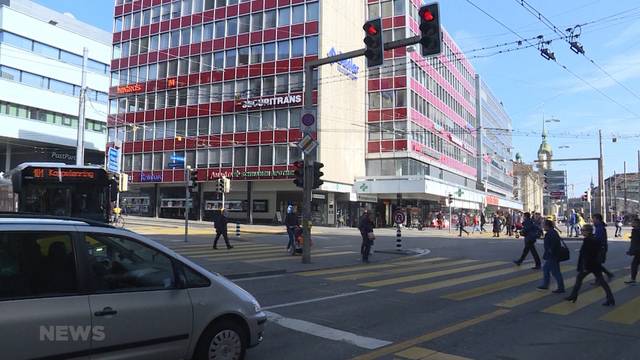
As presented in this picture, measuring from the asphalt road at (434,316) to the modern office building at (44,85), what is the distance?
5304cm

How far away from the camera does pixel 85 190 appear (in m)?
17.1

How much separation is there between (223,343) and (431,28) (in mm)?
10160

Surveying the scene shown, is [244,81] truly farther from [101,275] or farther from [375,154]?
[101,275]

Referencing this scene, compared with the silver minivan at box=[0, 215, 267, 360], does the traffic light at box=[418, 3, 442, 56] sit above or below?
above

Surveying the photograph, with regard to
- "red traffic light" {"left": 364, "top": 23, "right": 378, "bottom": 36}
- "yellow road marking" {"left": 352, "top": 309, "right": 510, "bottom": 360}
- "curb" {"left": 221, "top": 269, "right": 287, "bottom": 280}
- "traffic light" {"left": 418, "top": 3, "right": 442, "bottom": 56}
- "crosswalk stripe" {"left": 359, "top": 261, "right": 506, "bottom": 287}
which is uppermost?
"red traffic light" {"left": 364, "top": 23, "right": 378, "bottom": 36}

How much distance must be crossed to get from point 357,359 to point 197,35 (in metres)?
54.7

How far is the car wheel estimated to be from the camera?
5.12 m

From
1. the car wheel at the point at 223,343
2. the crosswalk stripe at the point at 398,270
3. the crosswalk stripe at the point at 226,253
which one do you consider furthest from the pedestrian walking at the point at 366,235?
the car wheel at the point at 223,343

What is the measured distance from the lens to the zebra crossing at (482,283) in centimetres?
972

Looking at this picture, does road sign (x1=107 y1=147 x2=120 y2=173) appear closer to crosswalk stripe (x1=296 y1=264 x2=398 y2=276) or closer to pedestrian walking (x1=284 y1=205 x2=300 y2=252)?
pedestrian walking (x1=284 y1=205 x2=300 y2=252)

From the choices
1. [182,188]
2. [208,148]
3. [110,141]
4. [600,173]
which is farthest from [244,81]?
[600,173]

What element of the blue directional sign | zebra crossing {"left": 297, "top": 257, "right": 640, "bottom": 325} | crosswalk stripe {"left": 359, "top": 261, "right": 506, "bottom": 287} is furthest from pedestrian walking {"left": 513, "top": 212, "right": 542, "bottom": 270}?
the blue directional sign

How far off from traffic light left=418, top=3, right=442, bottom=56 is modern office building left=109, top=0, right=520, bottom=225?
33392 mm

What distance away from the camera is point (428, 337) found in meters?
7.12
